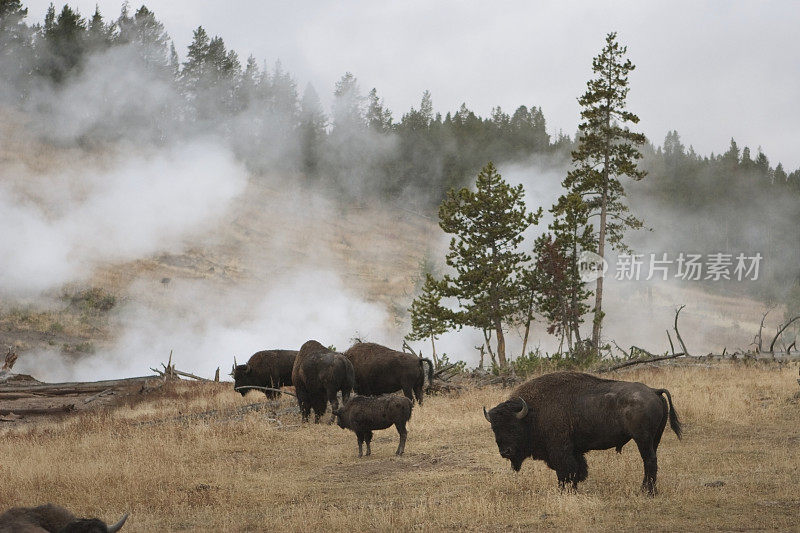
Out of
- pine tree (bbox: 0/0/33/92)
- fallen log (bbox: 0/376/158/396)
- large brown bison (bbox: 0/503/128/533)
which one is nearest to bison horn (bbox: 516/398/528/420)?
large brown bison (bbox: 0/503/128/533)

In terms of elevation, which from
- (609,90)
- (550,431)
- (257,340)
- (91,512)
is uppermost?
(609,90)

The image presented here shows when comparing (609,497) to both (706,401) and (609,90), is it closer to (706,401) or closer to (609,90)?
(706,401)

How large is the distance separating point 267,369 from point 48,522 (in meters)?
17.2

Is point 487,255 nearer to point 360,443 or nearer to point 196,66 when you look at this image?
point 360,443

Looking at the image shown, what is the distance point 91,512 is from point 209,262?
194 feet

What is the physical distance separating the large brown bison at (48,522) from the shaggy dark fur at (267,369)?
55.5ft

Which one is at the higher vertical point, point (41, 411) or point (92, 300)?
point (92, 300)

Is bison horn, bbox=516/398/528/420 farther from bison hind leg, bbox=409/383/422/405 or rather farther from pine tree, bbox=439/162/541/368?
pine tree, bbox=439/162/541/368

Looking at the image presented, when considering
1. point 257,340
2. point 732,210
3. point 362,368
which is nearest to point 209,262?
point 257,340

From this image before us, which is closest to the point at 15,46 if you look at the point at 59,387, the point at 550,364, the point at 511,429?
the point at 59,387

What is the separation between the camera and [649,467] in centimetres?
959

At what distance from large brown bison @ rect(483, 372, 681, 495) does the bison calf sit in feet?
12.0

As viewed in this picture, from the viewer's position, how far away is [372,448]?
15344mm

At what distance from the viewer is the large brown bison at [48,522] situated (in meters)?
6.51
